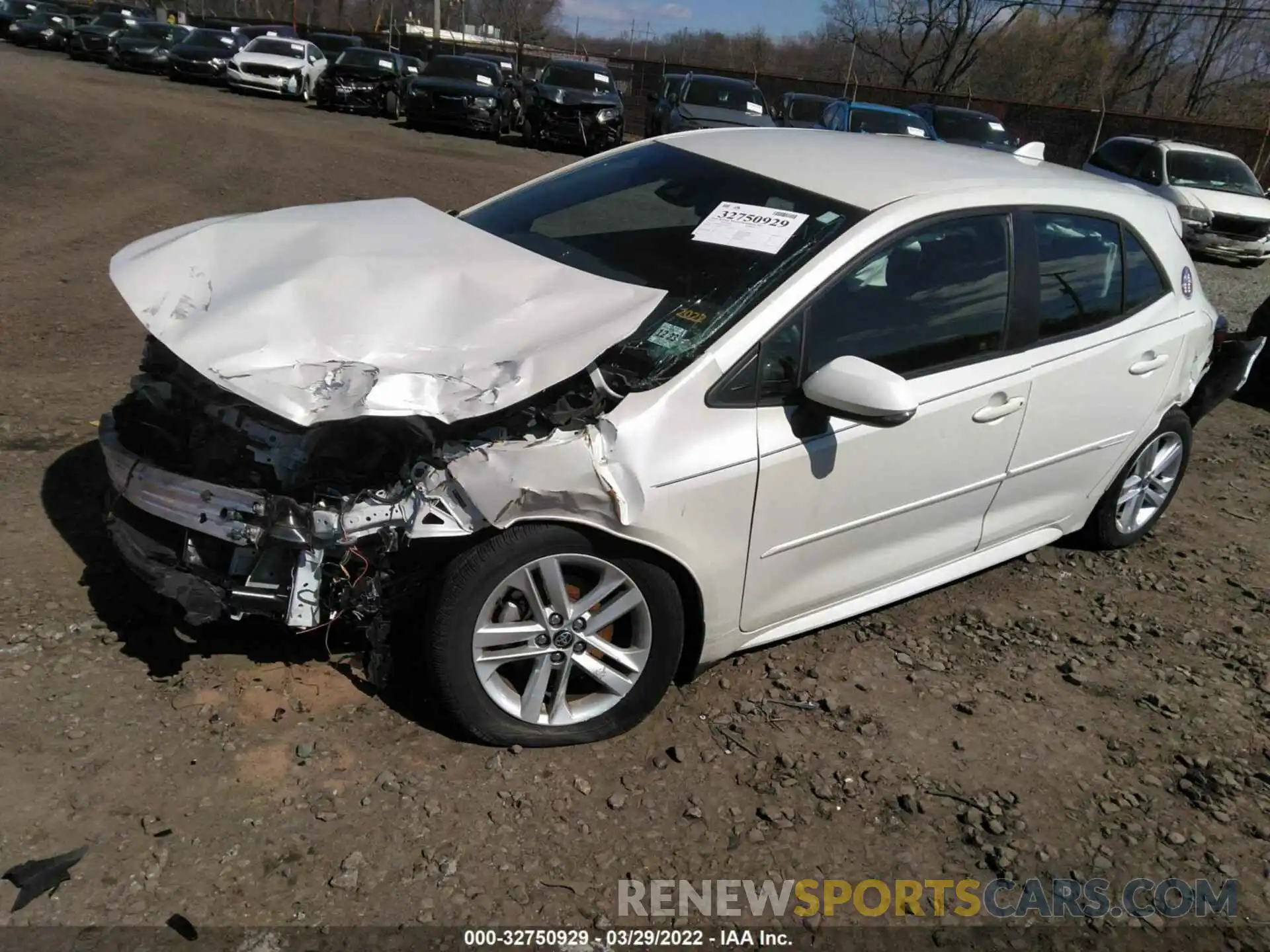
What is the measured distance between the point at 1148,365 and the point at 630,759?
273cm

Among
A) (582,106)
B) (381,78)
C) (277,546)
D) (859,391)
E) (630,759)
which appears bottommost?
(630,759)

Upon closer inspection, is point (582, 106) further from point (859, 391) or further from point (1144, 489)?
point (859, 391)

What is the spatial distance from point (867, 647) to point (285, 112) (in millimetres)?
19294

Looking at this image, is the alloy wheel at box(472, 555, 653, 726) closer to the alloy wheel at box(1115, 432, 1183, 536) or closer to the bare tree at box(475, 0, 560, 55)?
the alloy wheel at box(1115, 432, 1183, 536)

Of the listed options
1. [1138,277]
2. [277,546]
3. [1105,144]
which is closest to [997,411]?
[1138,277]

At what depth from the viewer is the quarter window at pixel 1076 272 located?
3662 millimetres

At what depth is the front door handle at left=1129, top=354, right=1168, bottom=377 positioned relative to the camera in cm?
400

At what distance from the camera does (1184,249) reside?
446 centimetres

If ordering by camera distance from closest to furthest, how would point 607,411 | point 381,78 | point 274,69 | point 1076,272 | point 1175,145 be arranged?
point 607,411 < point 1076,272 < point 1175,145 < point 381,78 < point 274,69

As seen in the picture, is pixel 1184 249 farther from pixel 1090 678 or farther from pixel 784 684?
pixel 784 684

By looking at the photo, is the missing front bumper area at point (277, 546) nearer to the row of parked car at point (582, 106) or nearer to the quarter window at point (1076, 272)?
→ the quarter window at point (1076, 272)

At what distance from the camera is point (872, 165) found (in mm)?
3586

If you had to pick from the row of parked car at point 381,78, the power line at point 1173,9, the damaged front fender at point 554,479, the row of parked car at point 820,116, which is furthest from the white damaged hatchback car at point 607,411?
the power line at point 1173,9

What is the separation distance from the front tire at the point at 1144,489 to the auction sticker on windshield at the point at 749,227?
2118mm
